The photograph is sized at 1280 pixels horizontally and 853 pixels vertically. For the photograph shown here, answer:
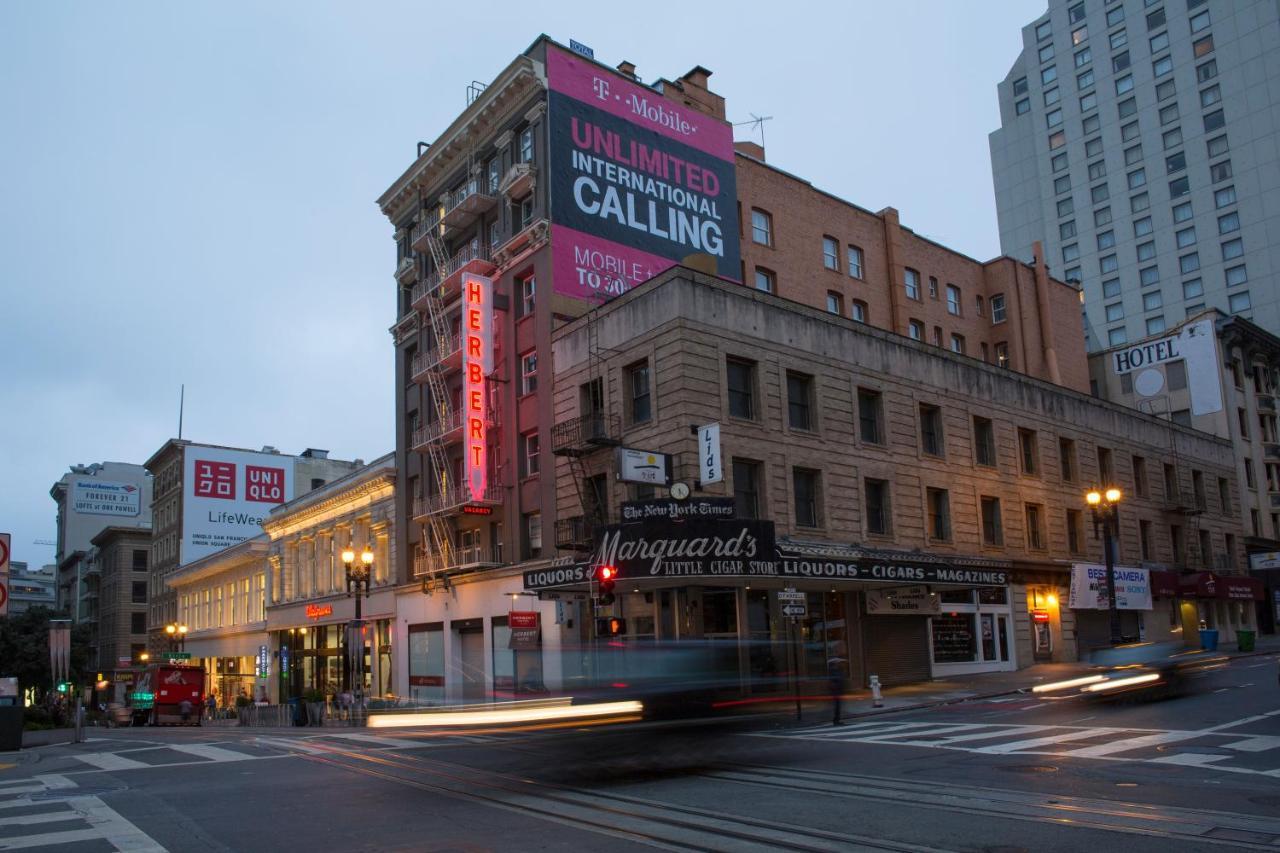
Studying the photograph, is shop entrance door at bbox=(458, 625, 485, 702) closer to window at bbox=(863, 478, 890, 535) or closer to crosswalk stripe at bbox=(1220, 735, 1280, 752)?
window at bbox=(863, 478, 890, 535)

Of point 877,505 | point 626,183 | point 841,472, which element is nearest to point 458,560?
point 841,472

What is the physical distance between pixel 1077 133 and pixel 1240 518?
5152 cm

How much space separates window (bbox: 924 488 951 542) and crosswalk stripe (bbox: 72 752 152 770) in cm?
2614

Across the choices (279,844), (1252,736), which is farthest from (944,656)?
(279,844)

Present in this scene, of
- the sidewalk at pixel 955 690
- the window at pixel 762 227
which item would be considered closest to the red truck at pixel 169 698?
the sidewalk at pixel 955 690

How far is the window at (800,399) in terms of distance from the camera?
32.8 metres

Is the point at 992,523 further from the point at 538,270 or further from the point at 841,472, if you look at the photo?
the point at 538,270

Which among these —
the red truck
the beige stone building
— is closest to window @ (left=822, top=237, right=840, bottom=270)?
the beige stone building

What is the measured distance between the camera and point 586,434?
107ft

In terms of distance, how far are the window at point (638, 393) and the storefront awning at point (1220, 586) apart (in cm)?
3045

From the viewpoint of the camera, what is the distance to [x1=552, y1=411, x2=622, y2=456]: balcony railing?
31.4 metres

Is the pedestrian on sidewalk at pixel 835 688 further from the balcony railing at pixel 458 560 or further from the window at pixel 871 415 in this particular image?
the balcony railing at pixel 458 560

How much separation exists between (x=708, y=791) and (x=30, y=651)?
6194 centimetres

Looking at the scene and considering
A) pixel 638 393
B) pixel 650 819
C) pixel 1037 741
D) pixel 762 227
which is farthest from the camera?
pixel 762 227
